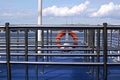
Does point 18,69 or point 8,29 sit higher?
point 8,29

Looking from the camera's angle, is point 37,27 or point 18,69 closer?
point 37,27

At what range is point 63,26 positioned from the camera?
3158mm

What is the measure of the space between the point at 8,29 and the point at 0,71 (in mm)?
4001

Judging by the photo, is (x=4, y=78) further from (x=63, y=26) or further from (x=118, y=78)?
(x=63, y=26)

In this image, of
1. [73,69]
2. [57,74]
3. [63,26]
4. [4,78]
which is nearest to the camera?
[63,26]

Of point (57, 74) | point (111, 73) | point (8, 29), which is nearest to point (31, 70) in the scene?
point (57, 74)

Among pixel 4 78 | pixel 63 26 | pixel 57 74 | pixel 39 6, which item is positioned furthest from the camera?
pixel 39 6

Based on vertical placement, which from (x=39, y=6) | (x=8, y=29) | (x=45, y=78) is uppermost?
(x=39, y=6)

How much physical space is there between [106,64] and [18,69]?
13.7 feet

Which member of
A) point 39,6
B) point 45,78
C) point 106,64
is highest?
point 39,6

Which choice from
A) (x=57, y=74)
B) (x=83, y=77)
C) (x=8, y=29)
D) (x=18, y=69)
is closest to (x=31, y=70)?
(x=18, y=69)

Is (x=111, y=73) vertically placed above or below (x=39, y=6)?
below

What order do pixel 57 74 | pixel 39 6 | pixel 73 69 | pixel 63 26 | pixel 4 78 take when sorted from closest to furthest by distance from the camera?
pixel 63 26
pixel 4 78
pixel 57 74
pixel 73 69
pixel 39 6

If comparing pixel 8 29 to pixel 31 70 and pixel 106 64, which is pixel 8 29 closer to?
pixel 106 64
